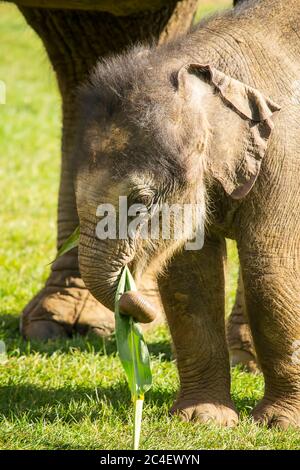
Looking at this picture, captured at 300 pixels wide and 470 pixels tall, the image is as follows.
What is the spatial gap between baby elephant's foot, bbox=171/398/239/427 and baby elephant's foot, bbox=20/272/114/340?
1506 mm

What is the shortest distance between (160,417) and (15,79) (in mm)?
10374

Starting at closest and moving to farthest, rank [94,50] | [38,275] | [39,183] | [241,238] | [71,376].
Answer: [241,238], [71,376], [94,50], [38,275], [39,183]

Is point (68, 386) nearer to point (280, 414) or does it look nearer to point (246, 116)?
point (280, 414)

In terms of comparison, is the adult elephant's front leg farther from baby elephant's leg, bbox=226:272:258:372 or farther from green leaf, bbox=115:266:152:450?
green leaf, bbox=115:266:152:450

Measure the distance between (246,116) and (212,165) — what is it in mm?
230

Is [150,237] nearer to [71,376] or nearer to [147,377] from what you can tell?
[147,377]

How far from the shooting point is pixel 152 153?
4.18 meters

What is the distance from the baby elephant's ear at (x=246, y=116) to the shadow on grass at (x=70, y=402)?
43.3 inches

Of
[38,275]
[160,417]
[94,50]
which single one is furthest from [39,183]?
[160,417]

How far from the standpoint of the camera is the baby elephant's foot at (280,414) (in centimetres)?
460

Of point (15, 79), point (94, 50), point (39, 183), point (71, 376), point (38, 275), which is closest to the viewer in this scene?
point (71, 376)

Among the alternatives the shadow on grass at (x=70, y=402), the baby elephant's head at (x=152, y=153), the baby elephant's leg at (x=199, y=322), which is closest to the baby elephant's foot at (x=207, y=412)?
the baby elephant's leg at (x=199, y=322)

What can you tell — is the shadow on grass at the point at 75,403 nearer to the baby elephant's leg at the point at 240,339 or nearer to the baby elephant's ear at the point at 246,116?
the baby elephant's leg at the point at 240,339

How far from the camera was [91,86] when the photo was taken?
438cm
